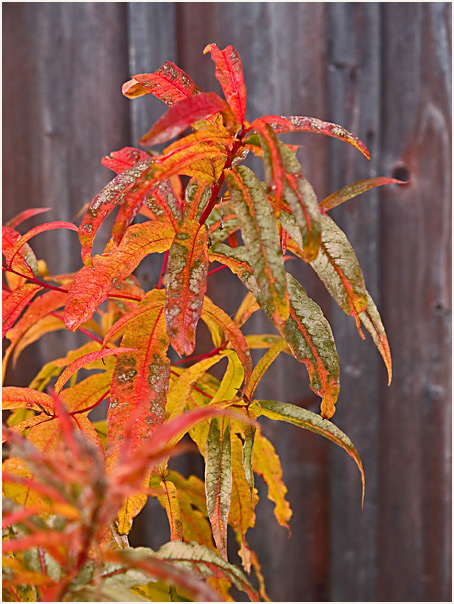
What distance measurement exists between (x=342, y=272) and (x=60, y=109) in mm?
789

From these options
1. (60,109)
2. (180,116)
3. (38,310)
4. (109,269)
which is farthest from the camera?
(60,109)

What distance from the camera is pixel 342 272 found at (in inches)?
16.5

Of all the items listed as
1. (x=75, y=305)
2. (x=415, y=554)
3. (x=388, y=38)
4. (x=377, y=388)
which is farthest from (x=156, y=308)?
(x=415, y=554)

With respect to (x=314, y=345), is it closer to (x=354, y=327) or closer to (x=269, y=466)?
(x=269, y=466)

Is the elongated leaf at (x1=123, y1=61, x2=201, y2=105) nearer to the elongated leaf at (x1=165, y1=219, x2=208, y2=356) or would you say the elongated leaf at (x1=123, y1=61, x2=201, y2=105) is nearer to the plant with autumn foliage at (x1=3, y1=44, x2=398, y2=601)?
the plant with autumn foliage at (x1=3, y1=44, x2=398, y2=601)

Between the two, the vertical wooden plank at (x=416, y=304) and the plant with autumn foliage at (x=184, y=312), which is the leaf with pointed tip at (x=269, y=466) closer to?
the plant with autumn foliage at (x=184, y=312)

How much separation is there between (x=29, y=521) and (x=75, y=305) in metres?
0.19

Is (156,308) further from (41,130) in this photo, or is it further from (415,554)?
(415,554)

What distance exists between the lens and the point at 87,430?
0.45 meters

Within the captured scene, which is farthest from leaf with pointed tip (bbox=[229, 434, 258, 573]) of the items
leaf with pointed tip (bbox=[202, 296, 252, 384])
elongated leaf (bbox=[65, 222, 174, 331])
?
elongated leaf (bbox=[65, 222, 174, 331])

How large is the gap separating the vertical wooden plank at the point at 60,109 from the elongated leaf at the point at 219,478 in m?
0.64

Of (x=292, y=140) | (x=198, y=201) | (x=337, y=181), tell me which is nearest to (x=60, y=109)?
(x=292, y=140)

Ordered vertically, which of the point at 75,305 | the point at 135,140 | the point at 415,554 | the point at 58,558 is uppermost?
the point at 135,140

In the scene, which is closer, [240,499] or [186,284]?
[186,284]
